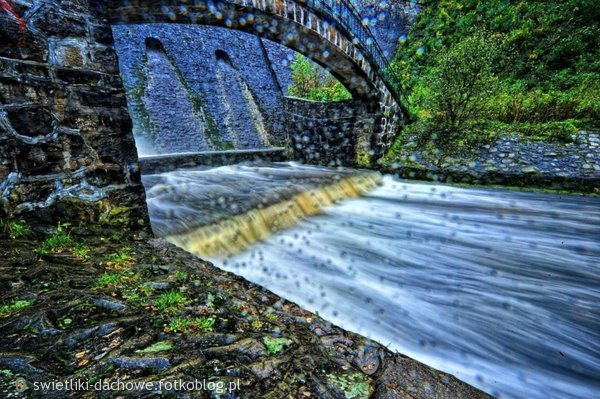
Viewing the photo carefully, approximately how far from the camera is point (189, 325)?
1674mm

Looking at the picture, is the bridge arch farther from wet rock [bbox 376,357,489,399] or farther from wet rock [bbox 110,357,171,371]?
wet rock [bbox 376,357,489,399]

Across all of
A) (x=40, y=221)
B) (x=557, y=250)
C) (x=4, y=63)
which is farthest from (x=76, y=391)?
(x=557, y=250)

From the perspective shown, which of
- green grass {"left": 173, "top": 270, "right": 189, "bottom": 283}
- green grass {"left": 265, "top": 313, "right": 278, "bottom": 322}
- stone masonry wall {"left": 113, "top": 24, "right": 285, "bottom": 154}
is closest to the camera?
green grass {"left": 265, "top": 313, "right": 278, "bottom": 322}

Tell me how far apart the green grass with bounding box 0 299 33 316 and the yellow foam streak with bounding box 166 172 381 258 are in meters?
2.30

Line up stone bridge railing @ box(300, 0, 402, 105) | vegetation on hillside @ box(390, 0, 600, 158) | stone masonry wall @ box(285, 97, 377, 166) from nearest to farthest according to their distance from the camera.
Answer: stone bridge railing @ box(300, 0, 402, 105) < vegetation on hillside @ box(390, 0, 600, 158) < stone masonry wall @ box(285, 97, 377, 166)

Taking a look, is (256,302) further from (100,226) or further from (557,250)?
(557,250)

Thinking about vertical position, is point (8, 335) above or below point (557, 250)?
above

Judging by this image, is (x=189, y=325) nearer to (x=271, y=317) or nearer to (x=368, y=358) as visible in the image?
(x=271, y=317)

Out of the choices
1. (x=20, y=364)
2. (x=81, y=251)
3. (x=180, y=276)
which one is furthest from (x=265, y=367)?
(x=81, y=251)

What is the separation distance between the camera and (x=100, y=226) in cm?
309

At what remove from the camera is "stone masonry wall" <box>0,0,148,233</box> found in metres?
2.57

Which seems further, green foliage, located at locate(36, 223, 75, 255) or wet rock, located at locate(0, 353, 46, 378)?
green foliage, located at locate(36, 223, 75, 255)

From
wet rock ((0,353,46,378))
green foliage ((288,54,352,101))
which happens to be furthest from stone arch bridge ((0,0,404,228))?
green foliage ((288,54,352,101))

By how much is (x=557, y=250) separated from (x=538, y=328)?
8.23ft
